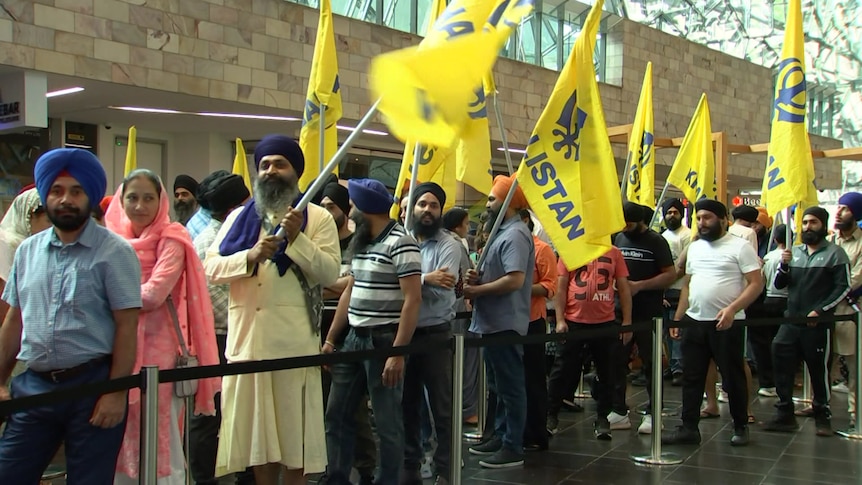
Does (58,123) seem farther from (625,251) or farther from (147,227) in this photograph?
(147,227)

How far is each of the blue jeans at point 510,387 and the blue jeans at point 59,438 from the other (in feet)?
10.6

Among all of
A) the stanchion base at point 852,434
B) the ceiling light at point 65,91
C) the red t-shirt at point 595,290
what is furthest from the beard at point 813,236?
the ceiling light at point 65,91

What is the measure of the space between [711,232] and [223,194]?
13.8 feet

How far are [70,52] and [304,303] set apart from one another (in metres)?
10.2

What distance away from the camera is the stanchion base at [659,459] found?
281 inches

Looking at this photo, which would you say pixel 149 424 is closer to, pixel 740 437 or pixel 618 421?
A: pixel 618 421

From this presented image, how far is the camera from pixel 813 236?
28.5 feet

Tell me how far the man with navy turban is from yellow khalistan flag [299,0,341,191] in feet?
15.7

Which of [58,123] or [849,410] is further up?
[58,123]

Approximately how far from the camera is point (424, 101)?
154 inches

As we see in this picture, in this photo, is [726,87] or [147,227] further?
[726,87]

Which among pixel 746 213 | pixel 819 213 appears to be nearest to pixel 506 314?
pixel 819 213

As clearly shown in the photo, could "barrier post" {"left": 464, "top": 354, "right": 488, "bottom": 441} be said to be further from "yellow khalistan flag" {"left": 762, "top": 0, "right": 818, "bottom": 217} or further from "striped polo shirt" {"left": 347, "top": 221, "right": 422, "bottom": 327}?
"yellow khalistan flag" {"left": 762, "top": 0, "right": 818, "bottom": 217}

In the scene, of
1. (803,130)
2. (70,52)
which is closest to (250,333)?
(803,130)
